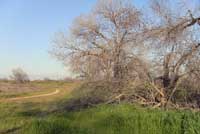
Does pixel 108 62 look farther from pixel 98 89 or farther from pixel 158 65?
pixel 158 65

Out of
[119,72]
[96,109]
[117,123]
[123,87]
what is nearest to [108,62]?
[119,72]

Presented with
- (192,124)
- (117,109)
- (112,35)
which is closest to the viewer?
(192,124)

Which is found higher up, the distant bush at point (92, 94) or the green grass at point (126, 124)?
the distant bush at point (92, 94)

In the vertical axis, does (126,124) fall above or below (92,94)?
below

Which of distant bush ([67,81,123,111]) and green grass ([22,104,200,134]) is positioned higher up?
distant bush ([67,81,123,111])

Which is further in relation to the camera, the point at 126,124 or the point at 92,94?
the point at 92,94

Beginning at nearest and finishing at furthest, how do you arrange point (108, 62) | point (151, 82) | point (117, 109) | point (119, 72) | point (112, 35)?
point (117, 109) < point (151, 82) < point (119, 72) < point (108, 62) < point (112, 35)

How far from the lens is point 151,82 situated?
17.1m

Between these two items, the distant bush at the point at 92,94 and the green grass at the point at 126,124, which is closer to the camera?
the green grass at the point at 126,124

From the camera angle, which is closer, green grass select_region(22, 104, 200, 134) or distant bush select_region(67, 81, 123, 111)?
green grass select_region(22, 104, 200, 134)

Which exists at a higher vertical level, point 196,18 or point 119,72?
point 196,18

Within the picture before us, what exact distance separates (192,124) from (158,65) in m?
6.57

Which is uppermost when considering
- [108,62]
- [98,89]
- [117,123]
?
[108,62]

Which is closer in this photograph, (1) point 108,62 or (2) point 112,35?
(1) point 108,62
